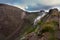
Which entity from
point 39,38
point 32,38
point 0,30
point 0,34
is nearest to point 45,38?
point 39,38

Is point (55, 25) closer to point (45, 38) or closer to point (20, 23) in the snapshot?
point (45, 38)

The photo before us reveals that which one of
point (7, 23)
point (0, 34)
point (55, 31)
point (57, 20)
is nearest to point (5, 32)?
point (0, 34)

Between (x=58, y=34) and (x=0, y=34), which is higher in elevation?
(x=58, y=34)

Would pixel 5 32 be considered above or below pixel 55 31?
below

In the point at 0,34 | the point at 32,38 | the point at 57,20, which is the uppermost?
the point at 57,20

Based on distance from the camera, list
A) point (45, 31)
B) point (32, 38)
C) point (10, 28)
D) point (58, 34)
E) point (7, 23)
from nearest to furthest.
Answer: point (58, 34), point (45, 31), point (32, 38), point (10, 28), point (7, 23)

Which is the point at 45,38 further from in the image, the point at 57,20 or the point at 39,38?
the point at 57,20

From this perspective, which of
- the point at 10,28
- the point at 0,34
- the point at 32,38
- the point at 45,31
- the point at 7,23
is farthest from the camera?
the point at 7,23

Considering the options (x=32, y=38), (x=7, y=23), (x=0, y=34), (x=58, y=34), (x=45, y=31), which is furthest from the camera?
(x=7, y=23)

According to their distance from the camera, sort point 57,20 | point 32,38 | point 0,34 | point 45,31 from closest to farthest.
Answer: point 45,31, point 32,38, point 57,20, point 0,34

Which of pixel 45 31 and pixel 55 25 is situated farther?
pixel 55 25
